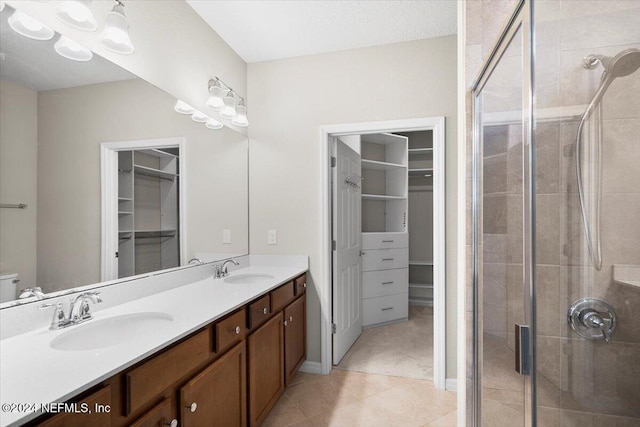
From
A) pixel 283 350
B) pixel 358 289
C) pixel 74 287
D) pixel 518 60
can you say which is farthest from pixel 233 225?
pixel 518 60

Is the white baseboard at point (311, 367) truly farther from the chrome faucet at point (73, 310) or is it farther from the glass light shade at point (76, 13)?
the glass light shade at point (76, 13)

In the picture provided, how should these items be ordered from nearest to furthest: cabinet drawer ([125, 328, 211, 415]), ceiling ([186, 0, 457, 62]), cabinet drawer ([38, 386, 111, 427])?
cabinet drawer ([38, 386, 111, 427]) → cabinet drawer ([125, 328, 211, 415]) → ceiling ([186, 0, 457, 62])

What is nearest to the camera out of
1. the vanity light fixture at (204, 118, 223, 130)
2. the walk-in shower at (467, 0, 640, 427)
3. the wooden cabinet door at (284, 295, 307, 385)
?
the walk-in shower at (467, 0, 640, 427)

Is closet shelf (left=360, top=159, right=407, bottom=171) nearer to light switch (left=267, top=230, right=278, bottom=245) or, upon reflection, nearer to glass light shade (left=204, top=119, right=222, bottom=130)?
light switch (left=267, top=230, right=278, bottom=245)

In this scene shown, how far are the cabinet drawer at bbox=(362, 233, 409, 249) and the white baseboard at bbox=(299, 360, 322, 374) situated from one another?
132cm

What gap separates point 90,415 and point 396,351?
99.2 inches

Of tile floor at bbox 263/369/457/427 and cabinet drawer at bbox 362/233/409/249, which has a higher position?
cabinet drawer at bbox 362/233/409/249

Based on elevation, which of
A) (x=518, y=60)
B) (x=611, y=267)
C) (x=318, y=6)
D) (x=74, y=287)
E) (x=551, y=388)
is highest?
(x=318, y=6)

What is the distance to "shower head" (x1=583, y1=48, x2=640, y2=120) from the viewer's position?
3.16 feet

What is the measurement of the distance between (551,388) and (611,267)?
17.4 inches

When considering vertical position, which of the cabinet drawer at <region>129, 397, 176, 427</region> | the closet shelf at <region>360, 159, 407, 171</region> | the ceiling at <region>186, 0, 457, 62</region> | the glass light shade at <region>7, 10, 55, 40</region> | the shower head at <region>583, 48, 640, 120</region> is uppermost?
the ceiling at <region>186, 0, 457, 62</region>

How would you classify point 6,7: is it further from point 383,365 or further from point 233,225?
point 383,365

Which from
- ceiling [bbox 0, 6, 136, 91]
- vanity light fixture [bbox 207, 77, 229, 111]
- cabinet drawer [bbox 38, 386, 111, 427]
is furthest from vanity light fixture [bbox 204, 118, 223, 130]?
cabinet drawer [bbox 38, 386, 111, 427]

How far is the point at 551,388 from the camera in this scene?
1000mm
